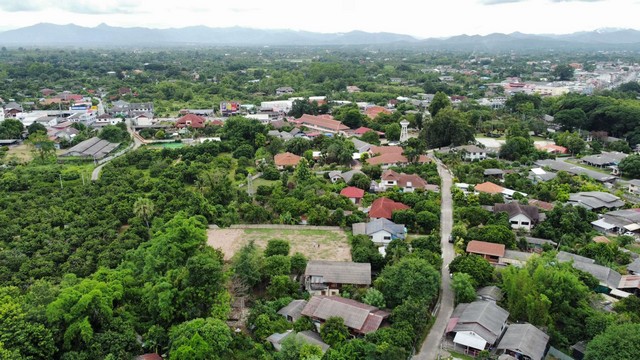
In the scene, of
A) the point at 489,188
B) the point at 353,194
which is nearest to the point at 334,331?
the point at 353,194

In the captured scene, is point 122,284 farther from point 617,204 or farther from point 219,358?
point 617,204

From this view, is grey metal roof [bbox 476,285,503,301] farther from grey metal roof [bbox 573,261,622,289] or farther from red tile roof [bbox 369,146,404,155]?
red tile roof [bbox 369,146,404,155]

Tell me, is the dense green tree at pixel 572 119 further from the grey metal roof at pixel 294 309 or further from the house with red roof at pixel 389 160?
the grey metal roof at pixel 294 309

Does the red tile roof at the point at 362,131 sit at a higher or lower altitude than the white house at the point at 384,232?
higher

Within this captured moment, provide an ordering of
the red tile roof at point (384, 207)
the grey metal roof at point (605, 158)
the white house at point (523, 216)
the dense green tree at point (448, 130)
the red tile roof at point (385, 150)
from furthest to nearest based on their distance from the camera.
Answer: the dense green tree at point (448, 130), the red tile roof at point (385, 150), the grey metal roof at point (605, 158), the red tile roof at point (384, 207), the white house at point (523, 216)

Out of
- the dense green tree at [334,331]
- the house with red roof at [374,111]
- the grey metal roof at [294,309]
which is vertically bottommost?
the grey metal roof at [294,309]

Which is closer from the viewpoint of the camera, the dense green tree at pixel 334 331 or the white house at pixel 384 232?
the dense green tree at pixel 334 331

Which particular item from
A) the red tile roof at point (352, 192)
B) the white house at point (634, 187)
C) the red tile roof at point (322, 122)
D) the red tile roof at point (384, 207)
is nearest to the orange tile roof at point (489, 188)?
the red tile roof at point (384, 207)
